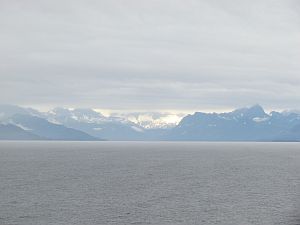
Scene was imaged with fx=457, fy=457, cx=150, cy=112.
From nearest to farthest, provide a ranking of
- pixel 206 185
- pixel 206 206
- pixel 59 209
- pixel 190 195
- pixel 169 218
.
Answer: pixel 169 218, pixel 59 209, pixel 206 206, pixel 190 195, pixel 206 185

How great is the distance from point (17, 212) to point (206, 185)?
2485 inches

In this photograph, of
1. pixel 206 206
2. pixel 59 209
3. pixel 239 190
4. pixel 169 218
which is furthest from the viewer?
pixel 239 190

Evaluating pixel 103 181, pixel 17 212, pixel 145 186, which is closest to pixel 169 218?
pixel 17 212

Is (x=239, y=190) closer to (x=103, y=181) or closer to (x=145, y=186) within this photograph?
→ (x=145, y=186)

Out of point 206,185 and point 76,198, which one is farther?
point 206,185

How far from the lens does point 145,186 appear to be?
127 meters

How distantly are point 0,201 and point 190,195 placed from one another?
4389cm

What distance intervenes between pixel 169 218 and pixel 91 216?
14246mm

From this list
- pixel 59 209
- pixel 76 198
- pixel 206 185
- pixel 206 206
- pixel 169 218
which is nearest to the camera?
pixel 169 218

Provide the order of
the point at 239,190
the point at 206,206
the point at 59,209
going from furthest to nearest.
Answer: the point at 239,190 < the point at 206,206 < the point at 59,209

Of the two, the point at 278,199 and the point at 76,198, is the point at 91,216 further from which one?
the point at 278,199

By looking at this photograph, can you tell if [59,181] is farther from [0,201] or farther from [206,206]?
[206,206]

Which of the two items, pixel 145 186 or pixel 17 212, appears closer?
pixel 17 212

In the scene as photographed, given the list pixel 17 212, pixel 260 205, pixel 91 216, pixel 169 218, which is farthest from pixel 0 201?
pixel 260 205
